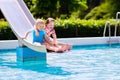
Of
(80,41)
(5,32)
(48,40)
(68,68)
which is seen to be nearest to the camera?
(68,68)

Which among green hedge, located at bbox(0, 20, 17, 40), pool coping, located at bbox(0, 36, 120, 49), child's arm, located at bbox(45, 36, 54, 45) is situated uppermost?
child's arm, located at bbox(45, 36, 54, 45)

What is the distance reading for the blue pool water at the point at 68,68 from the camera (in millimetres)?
9195

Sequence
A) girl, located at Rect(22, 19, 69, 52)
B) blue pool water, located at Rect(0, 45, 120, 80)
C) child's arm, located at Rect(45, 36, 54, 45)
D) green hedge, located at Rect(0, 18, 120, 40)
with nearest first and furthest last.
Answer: blue pool water, located at Rect(0, 45, 120, 80), girl, located at Rect(22, 19, 69, 52), child's arm, located at Rect(45, 36, 54, 45), green hedge, located at Rect(0, 18, 120, 40)

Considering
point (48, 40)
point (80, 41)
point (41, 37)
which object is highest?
point (41, 37)

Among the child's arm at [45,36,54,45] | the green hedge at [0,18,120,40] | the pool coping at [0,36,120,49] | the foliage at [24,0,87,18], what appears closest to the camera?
the child's arm at [45,36,54,45]

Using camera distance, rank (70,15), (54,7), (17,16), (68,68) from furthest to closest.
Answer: (70,15)
(54,7)
(17,16)
(68,68)

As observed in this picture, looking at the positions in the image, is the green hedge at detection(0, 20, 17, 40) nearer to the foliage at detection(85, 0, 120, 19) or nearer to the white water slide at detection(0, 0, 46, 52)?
the white water slide at detection(0, 0, 46, 52)

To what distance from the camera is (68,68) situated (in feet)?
34.8

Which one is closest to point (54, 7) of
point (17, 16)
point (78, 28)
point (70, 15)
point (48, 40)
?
point (70, 15)

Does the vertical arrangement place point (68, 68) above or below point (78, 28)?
below

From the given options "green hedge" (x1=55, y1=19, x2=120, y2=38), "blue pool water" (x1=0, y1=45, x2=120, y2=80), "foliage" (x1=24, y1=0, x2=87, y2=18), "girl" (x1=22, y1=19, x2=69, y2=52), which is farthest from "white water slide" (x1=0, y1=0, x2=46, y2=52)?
"foliage" (x1=24, y1=0, x2=87, y2=18)

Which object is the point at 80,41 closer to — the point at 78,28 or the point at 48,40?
the point at 78,28

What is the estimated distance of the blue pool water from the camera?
920cm

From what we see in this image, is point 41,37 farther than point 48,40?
No
